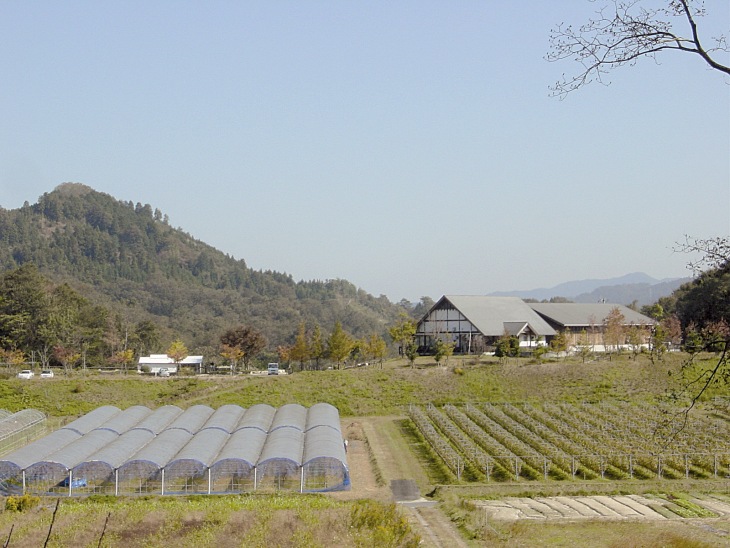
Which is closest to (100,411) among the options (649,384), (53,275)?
(649,384)

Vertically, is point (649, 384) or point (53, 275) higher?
point (53, 275)

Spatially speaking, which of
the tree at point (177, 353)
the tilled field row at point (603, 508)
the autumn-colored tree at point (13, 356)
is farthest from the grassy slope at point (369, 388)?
the tilled field row at point (603, 508)

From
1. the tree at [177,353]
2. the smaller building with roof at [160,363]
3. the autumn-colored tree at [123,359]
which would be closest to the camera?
the autumn-colored tree at [123,359]

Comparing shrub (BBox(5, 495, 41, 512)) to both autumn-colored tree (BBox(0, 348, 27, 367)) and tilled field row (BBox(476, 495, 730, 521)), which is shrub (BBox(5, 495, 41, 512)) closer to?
tilled field row (BBox(476, 495, 730, 521))

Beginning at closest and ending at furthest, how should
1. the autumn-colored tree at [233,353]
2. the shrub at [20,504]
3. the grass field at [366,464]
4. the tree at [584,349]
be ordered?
the grass field at [366,464] → the shrub at [20,504] → the tree at [584,349] → the autumn-colored tree at [233,353]

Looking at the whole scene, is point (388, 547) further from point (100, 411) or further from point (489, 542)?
point (100, 411)

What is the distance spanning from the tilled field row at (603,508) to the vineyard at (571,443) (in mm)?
2507

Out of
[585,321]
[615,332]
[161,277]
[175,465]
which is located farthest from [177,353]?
[161,277]

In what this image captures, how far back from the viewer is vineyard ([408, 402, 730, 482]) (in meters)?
24.1

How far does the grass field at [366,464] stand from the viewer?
15.9 m

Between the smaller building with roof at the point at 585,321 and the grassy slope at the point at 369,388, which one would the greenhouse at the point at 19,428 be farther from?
the smaller building with roof at the point at 585,321

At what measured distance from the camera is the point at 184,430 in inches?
1075

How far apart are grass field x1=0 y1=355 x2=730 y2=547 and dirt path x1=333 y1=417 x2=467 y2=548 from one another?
4.7 inches

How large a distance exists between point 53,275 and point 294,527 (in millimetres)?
96288
